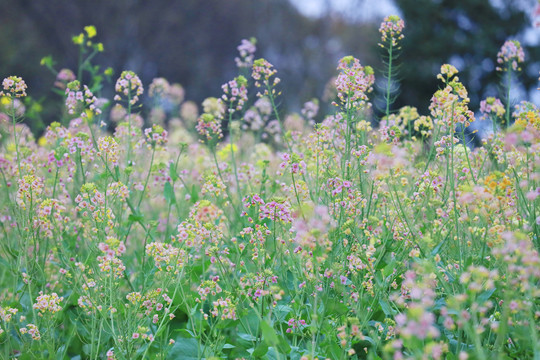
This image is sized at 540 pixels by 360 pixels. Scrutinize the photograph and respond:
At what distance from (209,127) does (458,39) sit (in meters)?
13.6

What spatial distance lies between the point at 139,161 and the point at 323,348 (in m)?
3.08

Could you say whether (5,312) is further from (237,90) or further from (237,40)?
(237,40)

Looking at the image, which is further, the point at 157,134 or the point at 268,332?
the point at 157,134

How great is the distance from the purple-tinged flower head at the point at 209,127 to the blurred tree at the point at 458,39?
482 inches

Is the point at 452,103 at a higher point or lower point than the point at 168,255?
higher

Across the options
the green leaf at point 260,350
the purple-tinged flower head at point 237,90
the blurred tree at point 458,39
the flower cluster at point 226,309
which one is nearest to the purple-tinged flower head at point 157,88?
the purple-tinged flower head at point 237,90

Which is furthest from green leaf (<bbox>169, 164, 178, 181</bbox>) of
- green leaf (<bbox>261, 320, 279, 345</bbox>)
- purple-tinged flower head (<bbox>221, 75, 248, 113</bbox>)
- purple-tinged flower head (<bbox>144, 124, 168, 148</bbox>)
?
green leaf (<bbox>261, 320, 279, 345</bbox>)

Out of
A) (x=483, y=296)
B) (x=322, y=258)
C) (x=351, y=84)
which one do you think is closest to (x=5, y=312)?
(x=322, y=258)

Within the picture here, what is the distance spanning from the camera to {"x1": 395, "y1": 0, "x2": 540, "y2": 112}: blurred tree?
15242 mm

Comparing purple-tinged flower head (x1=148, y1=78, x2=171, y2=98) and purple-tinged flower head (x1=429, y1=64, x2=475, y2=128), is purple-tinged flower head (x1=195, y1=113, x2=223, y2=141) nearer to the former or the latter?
purple-tinged flower head (x1=148, y1=78, x2=171, y2=98)

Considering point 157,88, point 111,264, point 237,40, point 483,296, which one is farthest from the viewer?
point 237,40

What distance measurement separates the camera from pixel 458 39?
15.6 meters

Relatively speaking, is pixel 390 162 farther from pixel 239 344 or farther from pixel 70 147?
pixel 70 147

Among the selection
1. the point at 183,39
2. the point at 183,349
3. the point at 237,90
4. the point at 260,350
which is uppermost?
the point at 183,39
